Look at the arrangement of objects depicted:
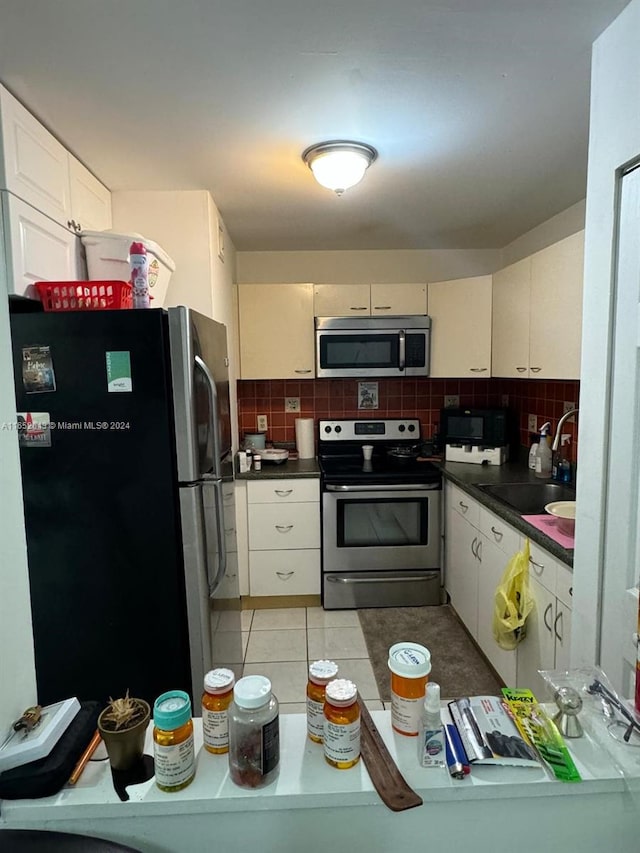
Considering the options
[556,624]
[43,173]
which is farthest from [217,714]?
[43,173]

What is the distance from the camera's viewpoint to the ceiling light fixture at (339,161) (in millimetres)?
1886

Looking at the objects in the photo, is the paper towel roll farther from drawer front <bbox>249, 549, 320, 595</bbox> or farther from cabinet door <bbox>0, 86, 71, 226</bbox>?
cabinet door <bbox>0, 86, 71, 226</bbox>

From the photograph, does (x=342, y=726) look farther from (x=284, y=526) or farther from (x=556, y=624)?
(x=284, y=526)

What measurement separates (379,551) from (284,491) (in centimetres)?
71

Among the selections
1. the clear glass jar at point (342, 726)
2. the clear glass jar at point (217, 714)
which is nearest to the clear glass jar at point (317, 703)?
the clear glass jar at point (342, 726)

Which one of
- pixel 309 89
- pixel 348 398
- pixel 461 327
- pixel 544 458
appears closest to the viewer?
pixel 309 89

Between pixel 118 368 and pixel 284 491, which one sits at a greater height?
pixel 118 368

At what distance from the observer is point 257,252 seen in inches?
136

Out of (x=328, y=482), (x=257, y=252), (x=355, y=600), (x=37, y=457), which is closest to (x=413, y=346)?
(x=328, y=482)

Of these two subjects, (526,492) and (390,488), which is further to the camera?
(390,488)

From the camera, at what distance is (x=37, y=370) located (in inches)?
61.1

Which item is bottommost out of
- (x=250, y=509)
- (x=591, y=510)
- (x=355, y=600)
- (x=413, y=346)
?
(x=355, y=600)

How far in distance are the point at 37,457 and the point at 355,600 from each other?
2.09 metres

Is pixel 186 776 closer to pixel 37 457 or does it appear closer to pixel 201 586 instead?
pixel 201 586
